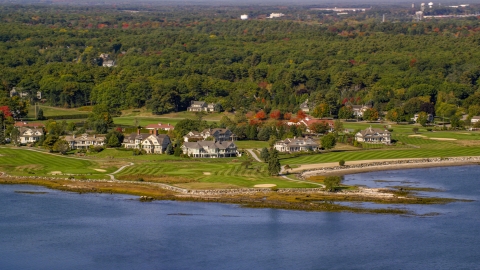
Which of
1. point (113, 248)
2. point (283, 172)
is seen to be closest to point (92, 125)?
point (283, 172)

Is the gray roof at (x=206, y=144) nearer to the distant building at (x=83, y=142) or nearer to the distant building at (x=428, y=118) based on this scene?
→ the distant building at (x=83, y=142)

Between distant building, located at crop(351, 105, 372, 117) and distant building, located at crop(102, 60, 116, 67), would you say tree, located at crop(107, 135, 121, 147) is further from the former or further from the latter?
distant building, located at crop(102, 60, 116, 67)

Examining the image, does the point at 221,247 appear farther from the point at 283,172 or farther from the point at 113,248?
the point at 283,172

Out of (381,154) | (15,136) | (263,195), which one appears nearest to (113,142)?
(15,136)

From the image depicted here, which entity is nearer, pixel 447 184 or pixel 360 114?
pixel 447 184

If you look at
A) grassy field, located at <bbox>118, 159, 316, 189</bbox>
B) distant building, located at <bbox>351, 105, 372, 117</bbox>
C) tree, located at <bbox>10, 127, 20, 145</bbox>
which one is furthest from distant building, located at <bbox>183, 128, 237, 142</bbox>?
distant building, located at <bbox>351, 105, 372, 117</bbox>

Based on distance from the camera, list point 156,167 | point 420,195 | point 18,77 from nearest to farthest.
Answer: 1. point 420,195
2. point 156,167
3. point 18,77

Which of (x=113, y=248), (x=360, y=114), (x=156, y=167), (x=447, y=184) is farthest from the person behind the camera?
→ (x=360, y=114)
